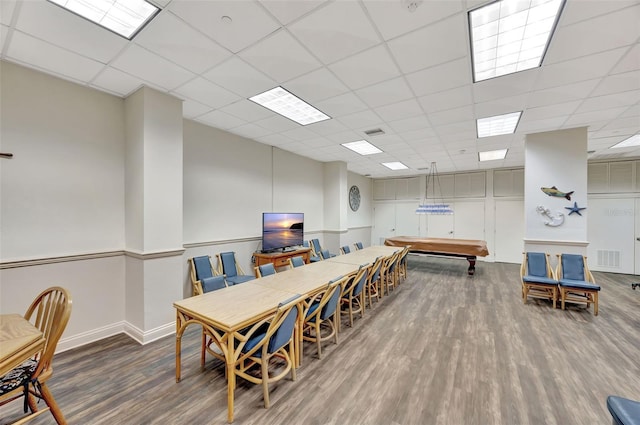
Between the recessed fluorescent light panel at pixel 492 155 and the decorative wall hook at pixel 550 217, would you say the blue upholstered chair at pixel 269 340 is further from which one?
the recessed fluorescent light panel at pixel 492 155

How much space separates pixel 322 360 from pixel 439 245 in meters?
5.09

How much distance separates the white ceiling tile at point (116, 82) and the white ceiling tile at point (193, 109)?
57 centimetres

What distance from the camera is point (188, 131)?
3949 mm

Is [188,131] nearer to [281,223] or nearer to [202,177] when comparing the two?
[202,177]

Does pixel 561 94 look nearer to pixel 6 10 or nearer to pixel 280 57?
pixel 280 57

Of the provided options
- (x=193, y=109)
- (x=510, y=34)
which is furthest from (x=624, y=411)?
(x=193, y=109)

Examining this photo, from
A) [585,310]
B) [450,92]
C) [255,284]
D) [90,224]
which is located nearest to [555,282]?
[585,310]

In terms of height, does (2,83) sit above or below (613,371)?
above

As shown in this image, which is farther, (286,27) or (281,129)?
(281,129)

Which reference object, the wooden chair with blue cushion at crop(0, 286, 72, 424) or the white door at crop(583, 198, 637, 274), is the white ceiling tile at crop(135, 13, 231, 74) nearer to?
the wooden chair with blue cushion at crop(0, 286, 72, 424)

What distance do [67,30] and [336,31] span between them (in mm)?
2187

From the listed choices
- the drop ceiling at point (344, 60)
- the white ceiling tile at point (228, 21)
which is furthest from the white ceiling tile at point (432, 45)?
the white ceiling tile at point (228, 21)

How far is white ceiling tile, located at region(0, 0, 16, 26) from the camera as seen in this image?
1734 mm

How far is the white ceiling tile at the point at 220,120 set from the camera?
12.2 feet
